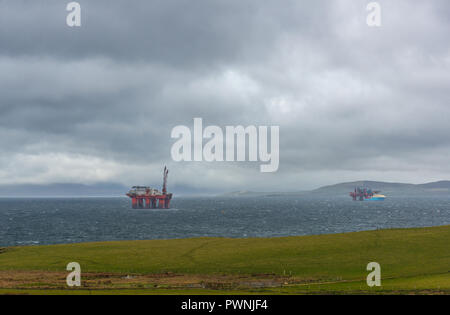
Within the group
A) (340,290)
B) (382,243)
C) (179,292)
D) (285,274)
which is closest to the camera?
(179,292)

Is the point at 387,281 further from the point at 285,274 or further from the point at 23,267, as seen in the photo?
the point at 23,267

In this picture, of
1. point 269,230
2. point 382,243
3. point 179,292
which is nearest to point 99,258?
point 179,292

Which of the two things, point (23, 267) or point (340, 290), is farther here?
point (23, 267)
